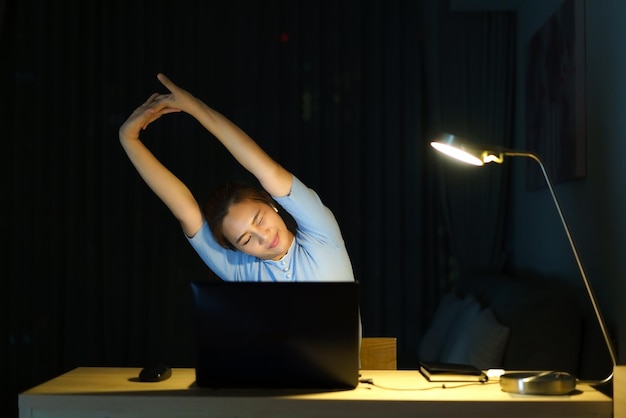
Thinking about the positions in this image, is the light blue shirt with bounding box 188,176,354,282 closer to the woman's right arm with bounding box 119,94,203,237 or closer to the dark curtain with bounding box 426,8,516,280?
the woman's right arm with bounding box 119,94,203,237

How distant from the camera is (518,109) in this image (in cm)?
446

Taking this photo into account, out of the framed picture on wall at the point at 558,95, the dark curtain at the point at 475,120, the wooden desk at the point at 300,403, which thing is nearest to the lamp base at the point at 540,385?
the wooden desk at the point at 300,403

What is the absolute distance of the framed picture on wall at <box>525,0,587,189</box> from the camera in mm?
3088

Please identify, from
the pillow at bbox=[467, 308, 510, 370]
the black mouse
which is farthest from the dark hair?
the pillow at bbox=[467, 308, 510, 370]

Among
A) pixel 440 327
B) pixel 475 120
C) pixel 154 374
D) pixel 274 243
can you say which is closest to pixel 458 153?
pixel 274 243

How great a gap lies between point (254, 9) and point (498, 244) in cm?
173

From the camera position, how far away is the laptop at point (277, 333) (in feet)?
6.25

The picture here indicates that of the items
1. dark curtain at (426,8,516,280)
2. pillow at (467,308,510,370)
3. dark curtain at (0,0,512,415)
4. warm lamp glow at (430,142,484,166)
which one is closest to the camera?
warm lamp glow at (430,142,484,166)

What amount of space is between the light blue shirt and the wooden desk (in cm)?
51

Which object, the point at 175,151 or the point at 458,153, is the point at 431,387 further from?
the point at 175,151

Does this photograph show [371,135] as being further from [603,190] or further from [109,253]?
[603,190]

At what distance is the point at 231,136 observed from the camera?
7.30 feet

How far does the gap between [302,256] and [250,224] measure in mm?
170

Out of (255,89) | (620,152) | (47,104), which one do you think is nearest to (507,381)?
(620,152)
